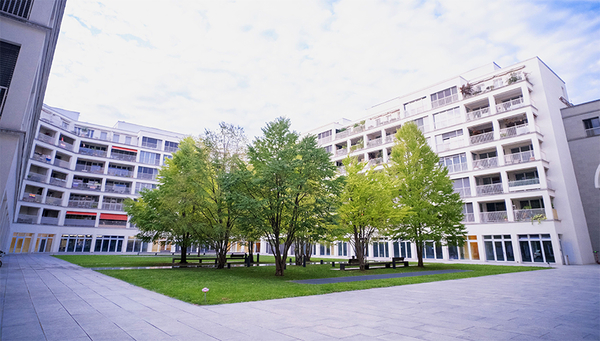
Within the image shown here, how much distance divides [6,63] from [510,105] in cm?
3981

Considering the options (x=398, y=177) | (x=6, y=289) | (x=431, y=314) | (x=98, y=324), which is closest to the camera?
(x=98, y=324)

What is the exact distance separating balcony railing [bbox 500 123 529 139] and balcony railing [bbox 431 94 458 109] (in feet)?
23.3

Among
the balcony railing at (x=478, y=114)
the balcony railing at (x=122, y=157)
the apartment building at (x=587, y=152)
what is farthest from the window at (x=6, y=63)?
the balcony railing at (x=122, y=157)

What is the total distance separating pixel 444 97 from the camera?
38750 mm

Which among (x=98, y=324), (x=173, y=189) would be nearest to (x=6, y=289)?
(x=98, y=324)

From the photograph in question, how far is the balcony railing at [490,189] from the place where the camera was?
32069mm

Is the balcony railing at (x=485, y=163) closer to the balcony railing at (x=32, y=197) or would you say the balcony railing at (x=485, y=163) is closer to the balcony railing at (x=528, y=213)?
the balcony railing at (x=528, y=213)

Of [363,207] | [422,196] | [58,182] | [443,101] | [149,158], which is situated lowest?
[363,207]

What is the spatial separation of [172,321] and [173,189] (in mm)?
17866

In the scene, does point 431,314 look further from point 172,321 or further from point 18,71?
point 18,71

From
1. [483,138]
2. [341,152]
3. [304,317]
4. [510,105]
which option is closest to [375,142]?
[341,152]

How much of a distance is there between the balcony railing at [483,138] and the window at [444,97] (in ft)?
18.5

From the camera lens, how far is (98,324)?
6.21 m

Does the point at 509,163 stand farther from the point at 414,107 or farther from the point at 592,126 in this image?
the point at 414,107
